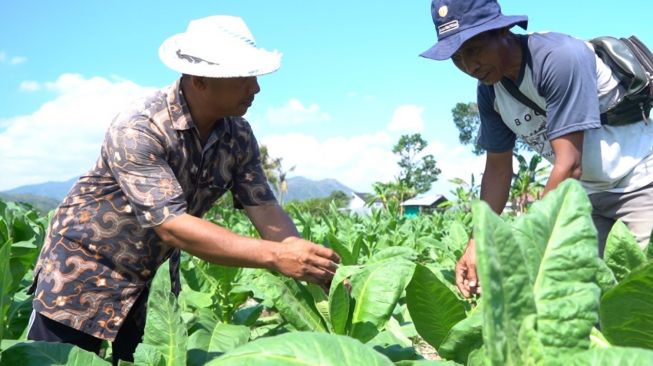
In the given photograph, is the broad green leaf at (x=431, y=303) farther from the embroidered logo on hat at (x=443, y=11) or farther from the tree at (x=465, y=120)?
the tree at (x=465, y=120)

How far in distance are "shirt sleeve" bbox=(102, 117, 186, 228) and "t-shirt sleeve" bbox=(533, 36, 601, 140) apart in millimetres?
1395

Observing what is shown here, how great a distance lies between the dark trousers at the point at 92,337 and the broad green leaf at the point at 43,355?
123 centimetres

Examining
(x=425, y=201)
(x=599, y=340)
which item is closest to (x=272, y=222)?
(x=599, y=340)

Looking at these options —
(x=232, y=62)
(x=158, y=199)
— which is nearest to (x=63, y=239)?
(x=158, y=199)

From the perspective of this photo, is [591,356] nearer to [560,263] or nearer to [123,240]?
[560,263]

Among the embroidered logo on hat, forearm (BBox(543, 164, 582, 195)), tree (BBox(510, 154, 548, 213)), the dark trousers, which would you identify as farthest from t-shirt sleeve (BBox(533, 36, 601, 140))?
tree (BBox(510, 154, 548, 213))

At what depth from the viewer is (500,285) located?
631 mm

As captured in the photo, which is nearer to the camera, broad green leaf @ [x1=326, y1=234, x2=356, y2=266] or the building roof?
broad green leaf @ [x1=326, y1=234, x2=356, y2=266]

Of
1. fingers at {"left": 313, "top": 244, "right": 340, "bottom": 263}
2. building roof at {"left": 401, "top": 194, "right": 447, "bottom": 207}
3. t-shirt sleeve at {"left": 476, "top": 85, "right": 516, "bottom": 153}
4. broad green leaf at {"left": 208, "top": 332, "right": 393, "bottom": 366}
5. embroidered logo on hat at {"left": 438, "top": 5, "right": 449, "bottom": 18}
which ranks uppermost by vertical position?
embroidered logo on hat at {"left": 438, "top": 5, "right": 449, "bottom": 18}

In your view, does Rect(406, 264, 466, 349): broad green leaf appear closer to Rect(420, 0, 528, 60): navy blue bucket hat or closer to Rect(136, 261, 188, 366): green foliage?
Rect(136, 261, 188, 366): green foliage

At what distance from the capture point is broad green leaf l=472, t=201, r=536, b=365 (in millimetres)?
611

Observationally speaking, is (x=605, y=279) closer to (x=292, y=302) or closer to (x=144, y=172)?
(x=292, y=302)

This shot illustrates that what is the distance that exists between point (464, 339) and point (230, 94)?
4.54ft

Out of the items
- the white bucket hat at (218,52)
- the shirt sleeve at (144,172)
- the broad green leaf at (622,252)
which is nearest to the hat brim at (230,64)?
the white bucket hat at (218,52)
